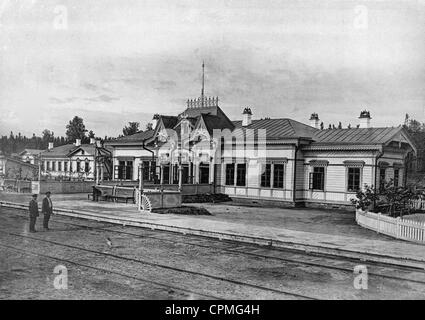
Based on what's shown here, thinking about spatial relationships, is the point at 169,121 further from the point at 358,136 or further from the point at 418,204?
the point at 418,204

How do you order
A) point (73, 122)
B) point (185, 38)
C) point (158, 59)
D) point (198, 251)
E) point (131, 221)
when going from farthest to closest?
1. point (73, 122)
2. point (158, 59)
3. point (131, 221)
4. point (185, 38)
5. point (198, 251)

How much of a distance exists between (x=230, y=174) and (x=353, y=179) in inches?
352

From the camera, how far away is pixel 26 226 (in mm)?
17312

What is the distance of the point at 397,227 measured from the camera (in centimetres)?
1588

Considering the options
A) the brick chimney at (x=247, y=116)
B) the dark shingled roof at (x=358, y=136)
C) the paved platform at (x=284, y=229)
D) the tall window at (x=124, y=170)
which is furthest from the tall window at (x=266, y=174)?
the tall window at (x=124, y=170)

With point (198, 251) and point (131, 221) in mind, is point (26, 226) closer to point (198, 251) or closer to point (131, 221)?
point (131, 221)

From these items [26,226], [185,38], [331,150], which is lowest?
[26,226]

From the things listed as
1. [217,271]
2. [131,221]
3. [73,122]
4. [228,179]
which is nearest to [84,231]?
[131,221]

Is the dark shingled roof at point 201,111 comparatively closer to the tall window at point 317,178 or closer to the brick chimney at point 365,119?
the tall window at point 317,178

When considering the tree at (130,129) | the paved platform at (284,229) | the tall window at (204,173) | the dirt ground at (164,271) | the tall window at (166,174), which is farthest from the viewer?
the tree at (130,129)

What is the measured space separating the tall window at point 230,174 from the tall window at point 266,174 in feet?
8.18

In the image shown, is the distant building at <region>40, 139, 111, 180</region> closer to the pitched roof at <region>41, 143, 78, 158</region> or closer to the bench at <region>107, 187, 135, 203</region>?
the pitched roof at <region>41, 143, 78, 158</region>

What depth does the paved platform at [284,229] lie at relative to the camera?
13.0 meters

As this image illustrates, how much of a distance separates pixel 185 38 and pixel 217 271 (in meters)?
7.27
